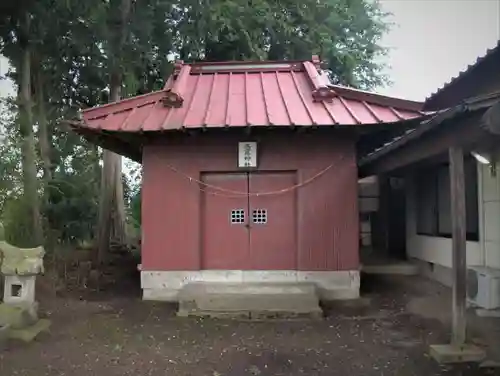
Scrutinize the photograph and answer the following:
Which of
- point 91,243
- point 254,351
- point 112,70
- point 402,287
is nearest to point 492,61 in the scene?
point 402,287

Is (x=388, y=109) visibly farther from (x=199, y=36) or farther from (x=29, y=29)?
(x=29, y=29)

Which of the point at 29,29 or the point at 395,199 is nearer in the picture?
the point at 29,29

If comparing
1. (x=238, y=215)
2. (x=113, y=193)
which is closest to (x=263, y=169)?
(x=238, y=215)

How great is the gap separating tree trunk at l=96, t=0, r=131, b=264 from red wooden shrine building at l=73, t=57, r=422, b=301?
11.5ft

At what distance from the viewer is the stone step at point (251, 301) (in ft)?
25.4

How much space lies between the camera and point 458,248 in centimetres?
565

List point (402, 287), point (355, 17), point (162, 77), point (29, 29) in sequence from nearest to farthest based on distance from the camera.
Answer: point (402, 287)
point (29, 29)
point (162, 77)
point (355, 17)

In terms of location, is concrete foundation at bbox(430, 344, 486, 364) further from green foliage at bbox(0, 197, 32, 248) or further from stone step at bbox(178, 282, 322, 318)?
green foliage at bbox(0, 197, 32, 248)

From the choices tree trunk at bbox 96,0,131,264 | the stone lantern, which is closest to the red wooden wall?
the stone lantern

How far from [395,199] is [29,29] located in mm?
9188

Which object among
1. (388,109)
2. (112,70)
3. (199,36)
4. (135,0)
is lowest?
(388,109)

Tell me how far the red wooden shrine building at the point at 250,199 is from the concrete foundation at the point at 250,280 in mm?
17

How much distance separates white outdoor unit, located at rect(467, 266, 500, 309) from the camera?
275 inches

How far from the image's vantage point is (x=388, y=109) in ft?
29.0
